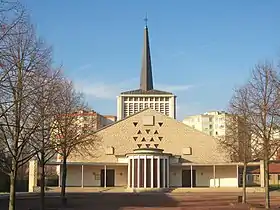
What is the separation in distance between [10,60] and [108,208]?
1790 cm

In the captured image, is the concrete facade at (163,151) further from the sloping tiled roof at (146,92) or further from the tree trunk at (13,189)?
the tree trunk at (13,189)

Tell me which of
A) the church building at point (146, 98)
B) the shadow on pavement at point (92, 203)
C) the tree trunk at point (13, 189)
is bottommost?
the shadow on pavement at point (92, 203)

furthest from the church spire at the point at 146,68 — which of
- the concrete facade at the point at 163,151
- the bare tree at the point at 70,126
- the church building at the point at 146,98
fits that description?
the bare tree at the point at 70,126

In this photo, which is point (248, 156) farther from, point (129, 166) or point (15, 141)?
point (129, 166)

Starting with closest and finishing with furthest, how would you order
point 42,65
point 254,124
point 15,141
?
point 42,65 < point 15,141 < point 254,124

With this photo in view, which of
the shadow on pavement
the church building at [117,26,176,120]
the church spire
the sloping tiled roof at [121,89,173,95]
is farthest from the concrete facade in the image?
the church spire

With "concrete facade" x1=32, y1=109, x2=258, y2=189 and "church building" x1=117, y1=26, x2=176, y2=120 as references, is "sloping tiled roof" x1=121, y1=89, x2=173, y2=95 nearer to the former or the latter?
"church building" x1=117, y1=26, x2=176, y2=120

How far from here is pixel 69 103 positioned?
29.4 metres

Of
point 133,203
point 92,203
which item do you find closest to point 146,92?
point 133,203

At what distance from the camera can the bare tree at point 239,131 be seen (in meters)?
26.7

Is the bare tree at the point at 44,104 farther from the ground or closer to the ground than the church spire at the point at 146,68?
Answer: closer to the ground

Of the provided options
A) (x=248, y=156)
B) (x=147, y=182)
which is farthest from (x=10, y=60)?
(x=147, y=182)

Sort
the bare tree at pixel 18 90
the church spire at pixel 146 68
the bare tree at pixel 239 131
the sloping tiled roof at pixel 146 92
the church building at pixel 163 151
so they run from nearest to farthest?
the bare tree at pixel 18 90 < the bare tree at pixel 239 131 < the church building at pixel 163 151 < the sloping tiled roof at pixel 146 92 < the church spire at pixel 146 68

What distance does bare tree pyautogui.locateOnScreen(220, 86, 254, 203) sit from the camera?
26.7 m
